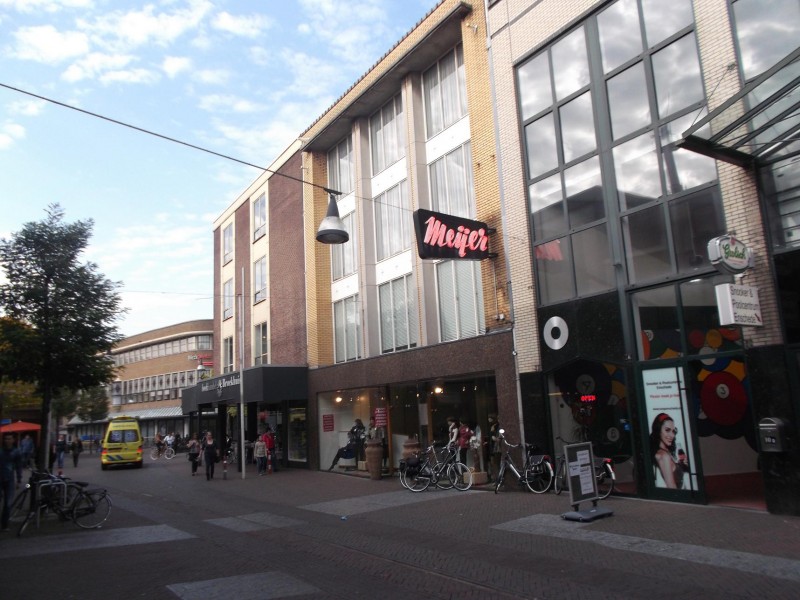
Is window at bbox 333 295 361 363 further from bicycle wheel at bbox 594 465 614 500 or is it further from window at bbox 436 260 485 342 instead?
bicycle wheel at bbox 594 465 614 500

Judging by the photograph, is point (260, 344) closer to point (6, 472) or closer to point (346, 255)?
point (346, 255)

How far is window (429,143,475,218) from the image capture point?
17.5 m

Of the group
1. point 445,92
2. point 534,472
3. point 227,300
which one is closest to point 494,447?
point 534,472

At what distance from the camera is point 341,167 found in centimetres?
2423

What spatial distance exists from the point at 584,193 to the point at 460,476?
289 inches

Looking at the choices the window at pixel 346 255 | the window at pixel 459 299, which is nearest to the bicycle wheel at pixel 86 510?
the window at pixel 459 299

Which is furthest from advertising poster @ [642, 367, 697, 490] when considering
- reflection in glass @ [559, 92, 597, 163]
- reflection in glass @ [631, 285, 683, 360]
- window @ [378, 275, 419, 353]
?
window @ [378, 275, 419, 353]

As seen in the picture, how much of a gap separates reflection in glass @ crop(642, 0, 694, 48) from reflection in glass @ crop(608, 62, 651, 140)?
597 millimetres

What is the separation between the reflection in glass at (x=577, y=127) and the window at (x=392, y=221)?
652 cm

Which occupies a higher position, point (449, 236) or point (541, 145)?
point (541, 145)

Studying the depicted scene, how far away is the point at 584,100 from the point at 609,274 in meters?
3.92

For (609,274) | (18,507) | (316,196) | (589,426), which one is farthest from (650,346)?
(316,196)

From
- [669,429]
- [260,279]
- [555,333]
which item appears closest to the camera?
[669,429]

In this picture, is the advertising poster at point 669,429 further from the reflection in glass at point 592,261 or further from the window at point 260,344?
the window at point 260,344
